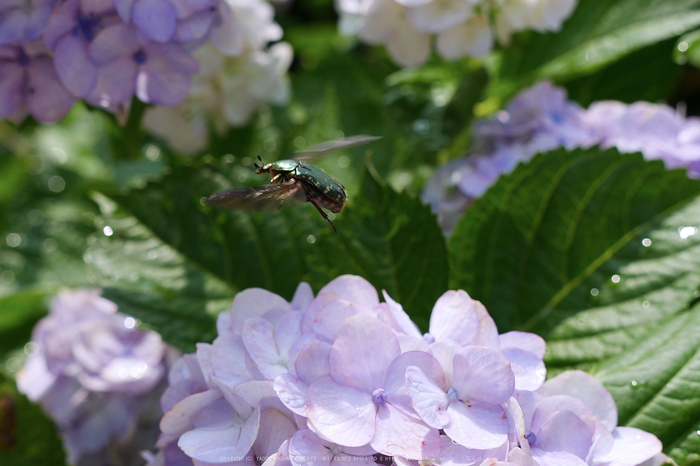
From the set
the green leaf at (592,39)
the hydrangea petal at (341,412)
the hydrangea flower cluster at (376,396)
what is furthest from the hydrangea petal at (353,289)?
the green leaf at (592,39)

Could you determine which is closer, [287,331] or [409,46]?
[287,331]

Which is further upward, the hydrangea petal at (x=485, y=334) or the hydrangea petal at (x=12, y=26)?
the hydrangea petal at (x=485, y=334)

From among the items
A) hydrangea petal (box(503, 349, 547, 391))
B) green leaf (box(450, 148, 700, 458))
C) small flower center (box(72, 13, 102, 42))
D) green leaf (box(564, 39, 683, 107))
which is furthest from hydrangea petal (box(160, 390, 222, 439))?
green leaf (box(564, 39, 683, 107))

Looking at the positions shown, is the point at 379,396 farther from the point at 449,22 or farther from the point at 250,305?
the point at 449,22

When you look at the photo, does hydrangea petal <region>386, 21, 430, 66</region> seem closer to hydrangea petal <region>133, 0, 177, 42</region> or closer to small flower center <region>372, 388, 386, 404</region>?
hydrangea petal <region>133, 0, 177, 42</region>

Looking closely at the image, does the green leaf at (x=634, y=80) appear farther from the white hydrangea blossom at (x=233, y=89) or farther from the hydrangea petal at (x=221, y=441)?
the hydrangea petal at (x=221, y=441)

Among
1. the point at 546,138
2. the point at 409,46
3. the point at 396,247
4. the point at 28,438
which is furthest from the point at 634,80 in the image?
the point at 28,438
